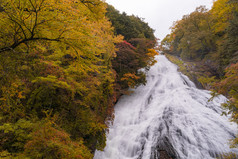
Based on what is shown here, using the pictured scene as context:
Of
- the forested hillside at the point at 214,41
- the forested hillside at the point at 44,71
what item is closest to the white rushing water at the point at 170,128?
the forested hillside at the point at 44,71

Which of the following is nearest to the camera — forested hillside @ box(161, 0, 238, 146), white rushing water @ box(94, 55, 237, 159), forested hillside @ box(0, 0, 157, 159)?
forested hillside @ box(0, 0, 157, 159)

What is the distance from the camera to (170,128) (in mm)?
7469

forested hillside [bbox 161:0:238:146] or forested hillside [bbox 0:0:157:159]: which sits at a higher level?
forested hillside [bbox 161:0:238:146]

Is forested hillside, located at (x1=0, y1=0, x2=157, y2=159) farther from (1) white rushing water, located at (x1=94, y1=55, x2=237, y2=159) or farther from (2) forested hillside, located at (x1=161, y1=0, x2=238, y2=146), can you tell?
(2) forested hillside, located at (x1=161, y1=0, x2=238, y2=146)

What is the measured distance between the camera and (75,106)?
5.69m

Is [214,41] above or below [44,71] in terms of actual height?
above

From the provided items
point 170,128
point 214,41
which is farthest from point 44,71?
point 214,41

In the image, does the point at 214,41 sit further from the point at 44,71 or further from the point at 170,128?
the point at 44,71

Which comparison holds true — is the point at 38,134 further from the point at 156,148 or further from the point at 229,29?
the point at 229,29

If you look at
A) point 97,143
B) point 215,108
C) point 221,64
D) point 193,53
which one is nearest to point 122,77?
point 97,143

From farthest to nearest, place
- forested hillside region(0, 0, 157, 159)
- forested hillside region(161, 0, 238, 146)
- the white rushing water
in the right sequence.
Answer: forested hillside region(161, 0, 238, 146)
the white rushing water
forested hillside region(0, 0, 157, 159)

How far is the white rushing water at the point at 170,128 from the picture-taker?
6344mm

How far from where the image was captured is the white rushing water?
634 centimetres

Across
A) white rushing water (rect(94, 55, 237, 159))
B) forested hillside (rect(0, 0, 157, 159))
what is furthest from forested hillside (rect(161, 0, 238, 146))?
forested hillside (rect(0, 0, 157, 159))
